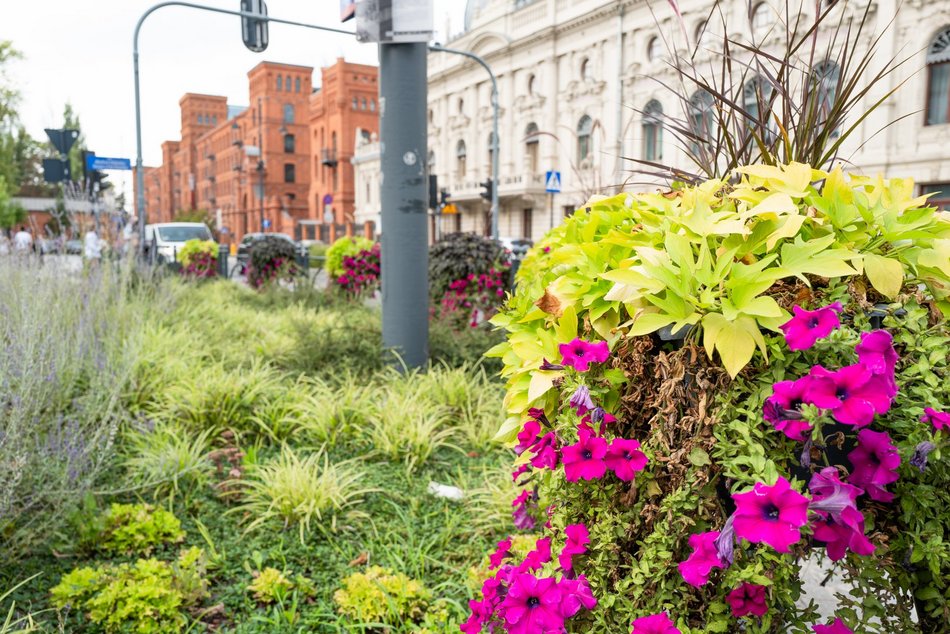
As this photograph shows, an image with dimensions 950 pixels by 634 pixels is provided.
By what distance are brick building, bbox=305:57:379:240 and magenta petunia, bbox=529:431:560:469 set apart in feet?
185

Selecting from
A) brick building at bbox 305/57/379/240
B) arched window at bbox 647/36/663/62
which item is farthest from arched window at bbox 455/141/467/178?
arched window at bbox 647/36/663/62

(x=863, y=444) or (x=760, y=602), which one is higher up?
(x=863, y=444)

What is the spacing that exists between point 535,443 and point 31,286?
4.62m

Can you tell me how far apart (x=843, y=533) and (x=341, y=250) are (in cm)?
Answer: 997

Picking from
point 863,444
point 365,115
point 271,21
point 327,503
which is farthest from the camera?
point 365,115

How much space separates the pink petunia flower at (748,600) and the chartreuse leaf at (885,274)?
0.58 metres

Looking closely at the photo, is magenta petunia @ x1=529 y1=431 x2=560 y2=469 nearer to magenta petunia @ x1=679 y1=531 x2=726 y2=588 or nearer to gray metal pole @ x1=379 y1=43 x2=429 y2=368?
magenta petunia @ x1=679 y1=531 x2=726 y2=588

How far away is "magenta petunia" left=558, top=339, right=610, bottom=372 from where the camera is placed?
142cm

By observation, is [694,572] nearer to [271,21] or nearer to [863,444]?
[863,444]

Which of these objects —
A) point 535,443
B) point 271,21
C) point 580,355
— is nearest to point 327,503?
point 535,443

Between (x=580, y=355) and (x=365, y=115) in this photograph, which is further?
(x=365, y=115)

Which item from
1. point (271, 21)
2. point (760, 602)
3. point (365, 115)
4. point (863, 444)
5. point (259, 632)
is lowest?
point (259, 632)

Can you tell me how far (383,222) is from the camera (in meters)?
5.47

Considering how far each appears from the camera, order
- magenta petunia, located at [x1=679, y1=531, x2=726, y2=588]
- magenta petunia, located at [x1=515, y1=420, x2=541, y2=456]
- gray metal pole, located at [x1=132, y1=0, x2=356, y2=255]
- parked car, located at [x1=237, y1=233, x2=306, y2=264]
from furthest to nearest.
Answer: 1. parked car, located at [x1=237, y1=233, x2=306, y2=264]
2. gray metal pole, located at [x1=132, y1=0, x2=356, y2=255]
3. magenta petunia, located at [x1=515, y1=420, x2=541, y2=456]
4. magenta petunia, located at [x1=679, y1=531, x2=726, y2=588]
